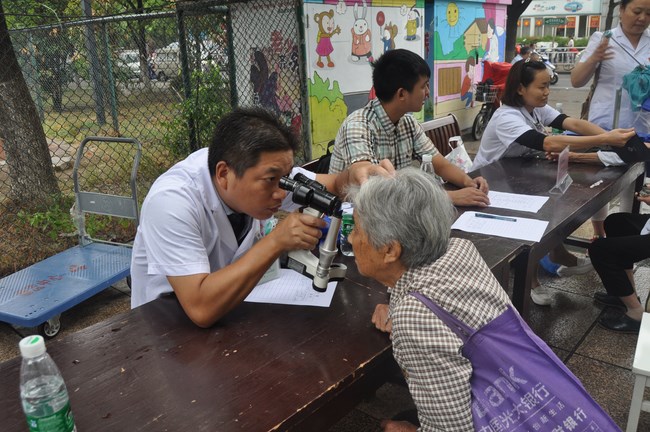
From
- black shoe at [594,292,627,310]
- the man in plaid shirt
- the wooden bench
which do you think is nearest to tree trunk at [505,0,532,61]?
the wooden bench

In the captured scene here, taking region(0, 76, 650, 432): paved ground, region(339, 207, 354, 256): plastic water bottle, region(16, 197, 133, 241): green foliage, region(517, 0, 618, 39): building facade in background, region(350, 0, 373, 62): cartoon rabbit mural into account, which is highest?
region(517, 0, 618, 39): building facade in background

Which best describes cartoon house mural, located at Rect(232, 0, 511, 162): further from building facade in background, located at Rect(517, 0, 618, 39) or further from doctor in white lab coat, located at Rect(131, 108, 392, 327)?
building facade in background, located at Rect(517, 0, 618, 39)

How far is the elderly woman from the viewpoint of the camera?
120 centimetres

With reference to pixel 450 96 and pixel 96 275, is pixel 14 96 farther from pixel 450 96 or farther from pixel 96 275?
pixel 450 96

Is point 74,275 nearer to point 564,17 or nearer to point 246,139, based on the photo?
point 246,139

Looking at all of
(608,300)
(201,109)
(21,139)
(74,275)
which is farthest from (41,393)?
(201,109)

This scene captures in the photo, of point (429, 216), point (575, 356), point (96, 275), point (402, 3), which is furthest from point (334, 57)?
point (429, 216)

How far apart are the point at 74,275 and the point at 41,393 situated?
2.61 meters

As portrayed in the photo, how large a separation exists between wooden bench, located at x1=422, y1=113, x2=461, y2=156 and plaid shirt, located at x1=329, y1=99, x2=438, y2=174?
3.20 feet

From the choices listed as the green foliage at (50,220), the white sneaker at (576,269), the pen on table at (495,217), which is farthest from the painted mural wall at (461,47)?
the pen on table at (495,217)

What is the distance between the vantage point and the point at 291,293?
70.5 inches

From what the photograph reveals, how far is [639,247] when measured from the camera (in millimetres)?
2824

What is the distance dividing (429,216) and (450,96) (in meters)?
7.78

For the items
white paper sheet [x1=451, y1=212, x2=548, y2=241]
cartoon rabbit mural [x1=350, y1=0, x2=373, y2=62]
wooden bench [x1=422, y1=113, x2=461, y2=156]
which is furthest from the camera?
cartoon rabbit mural [x1=350, y1=0, x2=373, y2=62]
